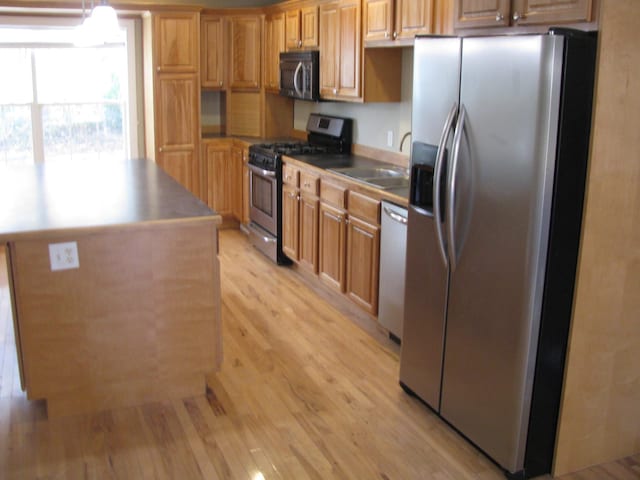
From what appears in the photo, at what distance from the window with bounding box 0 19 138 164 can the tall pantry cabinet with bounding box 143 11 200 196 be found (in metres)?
0.33

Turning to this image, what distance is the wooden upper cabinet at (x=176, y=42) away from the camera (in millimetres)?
6184

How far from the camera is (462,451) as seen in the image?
9.66ft

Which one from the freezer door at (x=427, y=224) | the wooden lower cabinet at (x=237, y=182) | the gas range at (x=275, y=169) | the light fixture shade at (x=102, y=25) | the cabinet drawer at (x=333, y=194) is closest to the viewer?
the freezer door at (x=427, y=224)

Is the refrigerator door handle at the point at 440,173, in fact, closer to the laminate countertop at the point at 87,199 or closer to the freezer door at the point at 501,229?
the freezer door at the point at 501,229

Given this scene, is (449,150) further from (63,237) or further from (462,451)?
(63,237)

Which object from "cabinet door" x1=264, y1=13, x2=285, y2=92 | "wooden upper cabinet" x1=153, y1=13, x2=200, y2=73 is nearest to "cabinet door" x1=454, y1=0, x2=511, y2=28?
"cabinet door" x1=264, y1=13, x2=285, y2=92

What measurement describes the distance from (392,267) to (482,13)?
4.92ft

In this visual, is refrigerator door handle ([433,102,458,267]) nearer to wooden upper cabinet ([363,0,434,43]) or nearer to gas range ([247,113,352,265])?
wooden upper cabinet ([363,0,434,43])

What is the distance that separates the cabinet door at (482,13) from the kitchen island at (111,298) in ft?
4.76

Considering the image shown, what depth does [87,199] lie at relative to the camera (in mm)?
3553

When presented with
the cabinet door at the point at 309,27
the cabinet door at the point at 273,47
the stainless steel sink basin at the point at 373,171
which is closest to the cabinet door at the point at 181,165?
the cabinet door at the point at 273,47

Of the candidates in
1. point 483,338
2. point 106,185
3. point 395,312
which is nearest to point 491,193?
point 483,338

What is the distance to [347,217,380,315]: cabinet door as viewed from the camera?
408cm

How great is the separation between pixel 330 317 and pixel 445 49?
7.09 feet
